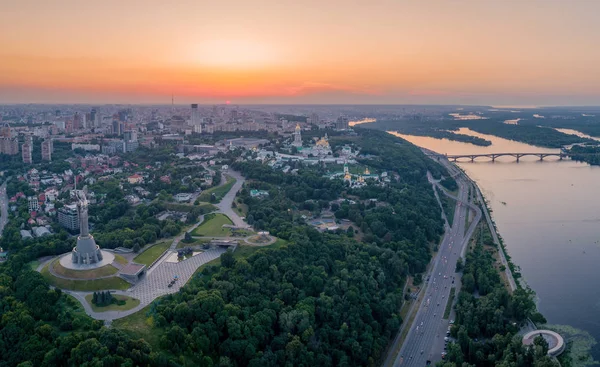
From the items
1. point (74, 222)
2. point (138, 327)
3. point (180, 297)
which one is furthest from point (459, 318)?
point (74, 222)

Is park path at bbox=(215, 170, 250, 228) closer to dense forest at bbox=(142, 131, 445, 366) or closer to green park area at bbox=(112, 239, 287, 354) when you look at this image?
dense forest at bbox=(142, 131, 445, 366)

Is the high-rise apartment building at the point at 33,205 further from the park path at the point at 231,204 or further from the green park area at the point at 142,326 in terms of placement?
the green park area at the point at 142,326

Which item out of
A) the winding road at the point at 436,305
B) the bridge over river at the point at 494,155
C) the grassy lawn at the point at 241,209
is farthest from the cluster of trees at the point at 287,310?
the bridge over river at the point at 494,155

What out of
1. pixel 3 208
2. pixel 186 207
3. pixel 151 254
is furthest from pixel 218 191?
pixel 3 208

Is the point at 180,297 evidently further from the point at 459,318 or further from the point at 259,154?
the point at 259,154

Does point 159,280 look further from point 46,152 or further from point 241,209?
point 46,152

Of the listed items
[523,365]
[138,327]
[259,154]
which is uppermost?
[259,154]
